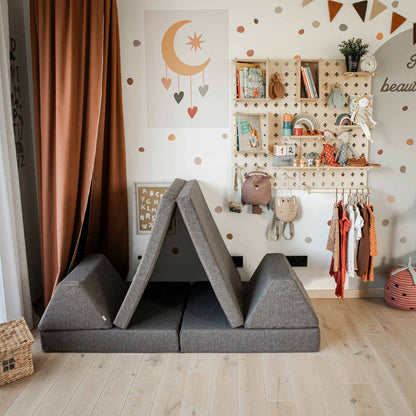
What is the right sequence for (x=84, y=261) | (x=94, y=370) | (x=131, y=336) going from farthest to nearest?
1. (x=84, y=261)
2. (x=131, y=336)
3. (x=94, y=370)

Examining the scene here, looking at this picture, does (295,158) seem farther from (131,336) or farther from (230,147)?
(131,336)

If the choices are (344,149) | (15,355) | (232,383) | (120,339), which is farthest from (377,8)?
(15,355)

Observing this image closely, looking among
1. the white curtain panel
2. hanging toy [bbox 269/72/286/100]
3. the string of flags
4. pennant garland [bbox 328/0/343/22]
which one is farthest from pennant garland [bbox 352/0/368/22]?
the white curtain panel

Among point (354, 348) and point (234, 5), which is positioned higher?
point (234, 5)

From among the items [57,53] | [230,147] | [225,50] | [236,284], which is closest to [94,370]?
[236,284]

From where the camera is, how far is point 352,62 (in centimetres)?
299

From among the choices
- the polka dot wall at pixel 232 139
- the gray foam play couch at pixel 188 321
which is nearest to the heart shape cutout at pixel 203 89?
the polka dot wall at pixel 232 139

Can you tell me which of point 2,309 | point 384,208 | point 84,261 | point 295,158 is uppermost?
point 295,158

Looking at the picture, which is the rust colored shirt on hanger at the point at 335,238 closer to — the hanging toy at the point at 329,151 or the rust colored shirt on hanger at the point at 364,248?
the rust colored shirt on hanger at the point at 364,248

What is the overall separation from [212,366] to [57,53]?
2122mm

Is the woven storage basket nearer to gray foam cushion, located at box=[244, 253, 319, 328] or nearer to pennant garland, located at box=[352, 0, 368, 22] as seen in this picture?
gray foam cushion, located at box=[244, 253, 319, 328]

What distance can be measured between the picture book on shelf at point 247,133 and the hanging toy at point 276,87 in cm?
21

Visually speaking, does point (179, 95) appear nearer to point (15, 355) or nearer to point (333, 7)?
point (333, 7)

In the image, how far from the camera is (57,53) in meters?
2.77
